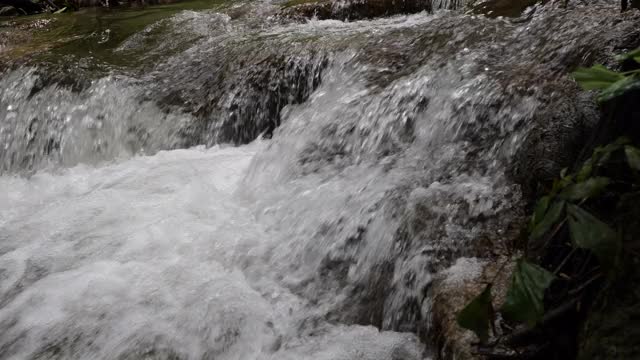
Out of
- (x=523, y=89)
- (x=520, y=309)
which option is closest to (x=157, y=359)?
(x=520, y=309)

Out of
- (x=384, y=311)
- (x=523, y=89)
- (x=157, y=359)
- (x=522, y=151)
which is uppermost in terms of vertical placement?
(x=523, y=89)

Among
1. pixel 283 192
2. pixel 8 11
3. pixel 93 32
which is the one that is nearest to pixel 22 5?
pixel 8 11

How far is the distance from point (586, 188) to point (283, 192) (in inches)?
86.0

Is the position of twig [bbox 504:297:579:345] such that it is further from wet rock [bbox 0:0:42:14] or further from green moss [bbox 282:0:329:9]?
wet rock [bbox 0:0:42:14]

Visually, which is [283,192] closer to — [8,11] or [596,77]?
[596,77]

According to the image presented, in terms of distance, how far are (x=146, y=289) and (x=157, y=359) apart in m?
0.52

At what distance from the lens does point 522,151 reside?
2475mm

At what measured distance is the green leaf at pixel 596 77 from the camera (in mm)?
1521

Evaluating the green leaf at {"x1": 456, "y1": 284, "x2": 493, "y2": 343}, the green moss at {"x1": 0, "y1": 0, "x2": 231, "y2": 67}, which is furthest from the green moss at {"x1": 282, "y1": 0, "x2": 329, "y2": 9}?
the green leaf at {"x1": 456, "y1": 284, "x2": 493, "y2": 343}

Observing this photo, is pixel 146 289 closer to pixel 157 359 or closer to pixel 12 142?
pixel 157 359

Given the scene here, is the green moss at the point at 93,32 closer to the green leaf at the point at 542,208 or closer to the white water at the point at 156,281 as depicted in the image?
the white water at the point at 156,281

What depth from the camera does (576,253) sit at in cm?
156

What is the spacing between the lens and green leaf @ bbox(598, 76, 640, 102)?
1480 mm

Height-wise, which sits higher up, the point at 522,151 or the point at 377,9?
the point at 377,9
